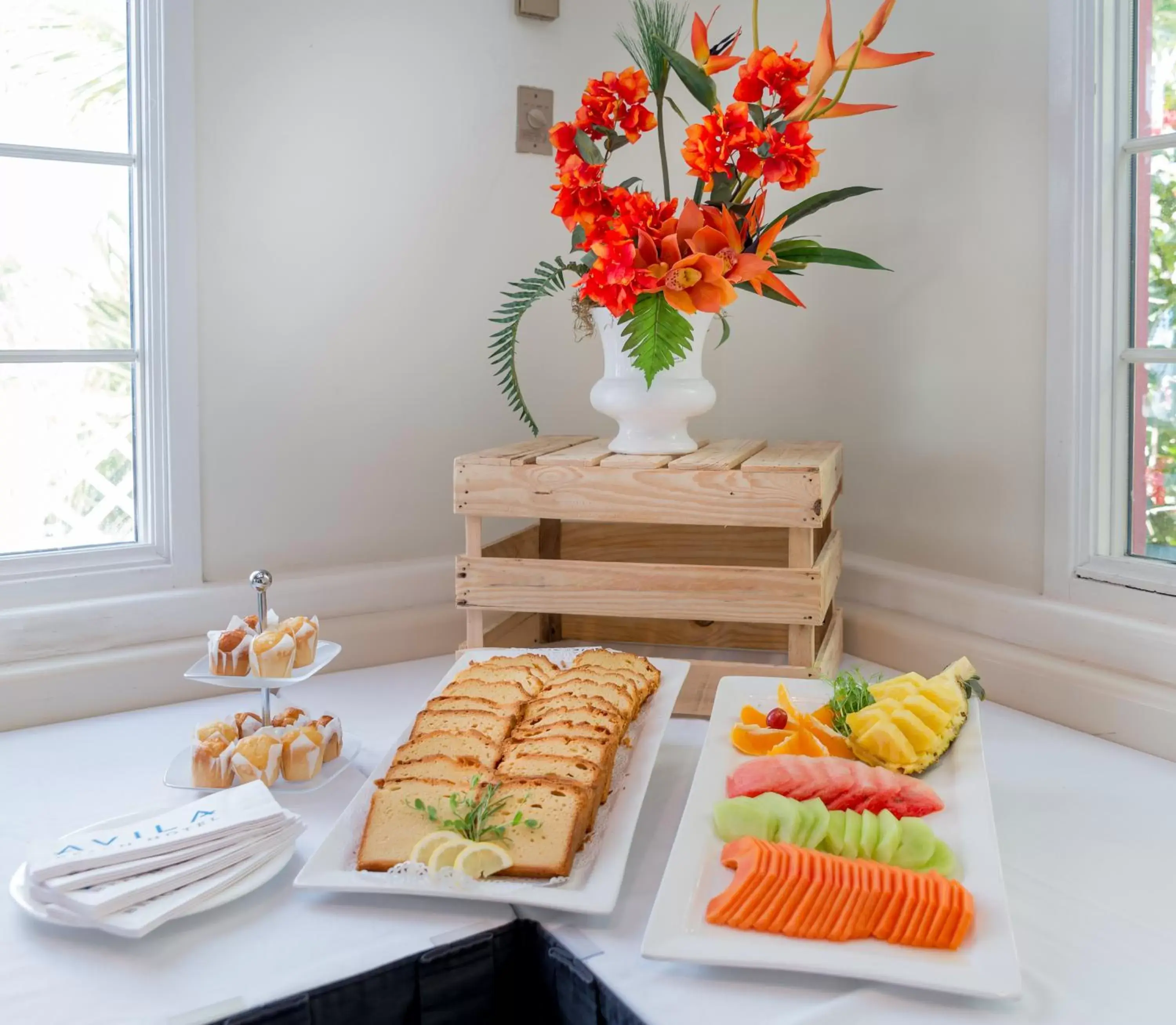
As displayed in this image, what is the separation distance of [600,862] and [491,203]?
116 centimetres

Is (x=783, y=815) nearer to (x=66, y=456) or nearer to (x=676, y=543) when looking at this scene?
(x=676, y=543)

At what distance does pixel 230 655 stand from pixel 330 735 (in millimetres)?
136

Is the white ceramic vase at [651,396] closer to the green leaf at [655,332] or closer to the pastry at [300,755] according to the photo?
the green leaf at [655,332]

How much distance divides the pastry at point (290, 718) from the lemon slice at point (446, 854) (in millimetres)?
352

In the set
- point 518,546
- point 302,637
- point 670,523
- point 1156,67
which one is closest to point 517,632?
point 518,546

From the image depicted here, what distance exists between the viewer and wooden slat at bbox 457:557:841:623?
1.22m

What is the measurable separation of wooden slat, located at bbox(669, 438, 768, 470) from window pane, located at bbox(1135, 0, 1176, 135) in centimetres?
61

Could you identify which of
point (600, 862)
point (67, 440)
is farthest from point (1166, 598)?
point (67, 440)

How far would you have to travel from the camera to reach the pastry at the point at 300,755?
1.03 metres

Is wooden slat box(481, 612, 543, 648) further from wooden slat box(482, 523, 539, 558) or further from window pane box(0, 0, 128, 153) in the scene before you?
window pane box(0, 0, 128, 153)

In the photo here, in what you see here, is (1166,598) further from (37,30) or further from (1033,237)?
(37,30)

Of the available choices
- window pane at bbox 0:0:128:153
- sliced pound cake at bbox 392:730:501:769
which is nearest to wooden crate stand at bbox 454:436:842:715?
sliced pound cake at bbox 392:730:501:769

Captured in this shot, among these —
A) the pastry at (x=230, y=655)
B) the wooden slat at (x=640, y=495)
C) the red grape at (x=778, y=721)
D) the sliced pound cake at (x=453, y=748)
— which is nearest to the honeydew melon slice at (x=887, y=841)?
the red grape at (x=778, y=721)

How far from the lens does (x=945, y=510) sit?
1.52 m
